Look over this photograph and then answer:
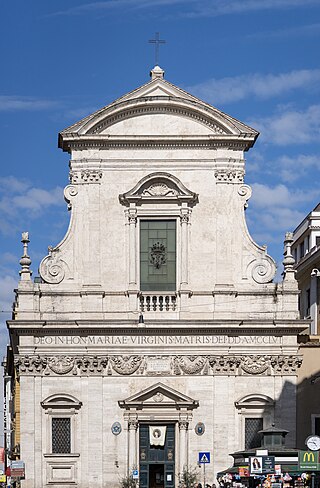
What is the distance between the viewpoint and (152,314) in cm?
5356

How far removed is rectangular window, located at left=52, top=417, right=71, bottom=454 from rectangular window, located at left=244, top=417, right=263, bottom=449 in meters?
6.46

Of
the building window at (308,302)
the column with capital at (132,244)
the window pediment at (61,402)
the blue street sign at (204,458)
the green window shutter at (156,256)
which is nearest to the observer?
the blue street sign at (204,458)

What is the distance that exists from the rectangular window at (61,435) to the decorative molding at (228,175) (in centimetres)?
1053

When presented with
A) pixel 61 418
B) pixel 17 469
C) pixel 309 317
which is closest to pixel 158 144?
pixel 61 418

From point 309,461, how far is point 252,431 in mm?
15273

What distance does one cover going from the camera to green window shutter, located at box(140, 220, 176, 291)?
5394 cm

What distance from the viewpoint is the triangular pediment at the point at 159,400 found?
2073 inches

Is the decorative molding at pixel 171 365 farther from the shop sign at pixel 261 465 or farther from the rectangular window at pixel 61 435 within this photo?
the shop sign at pixel 261 465

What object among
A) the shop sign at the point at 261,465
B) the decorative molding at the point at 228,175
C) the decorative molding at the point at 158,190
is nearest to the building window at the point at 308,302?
the decorative molding at the point at 228,175

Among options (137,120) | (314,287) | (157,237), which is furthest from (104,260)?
(314,287)

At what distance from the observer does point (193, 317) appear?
5341cm

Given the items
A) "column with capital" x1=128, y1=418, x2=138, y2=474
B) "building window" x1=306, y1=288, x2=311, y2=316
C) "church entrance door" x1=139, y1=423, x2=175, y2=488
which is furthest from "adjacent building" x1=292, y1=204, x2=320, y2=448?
"column with capital" x1=128, y1=418, x2=138, y2=474

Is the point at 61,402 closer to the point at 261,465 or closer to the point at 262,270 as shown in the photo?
the point at 262,270

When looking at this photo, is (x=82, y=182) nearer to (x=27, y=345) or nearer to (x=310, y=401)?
(x=27, y=345)
